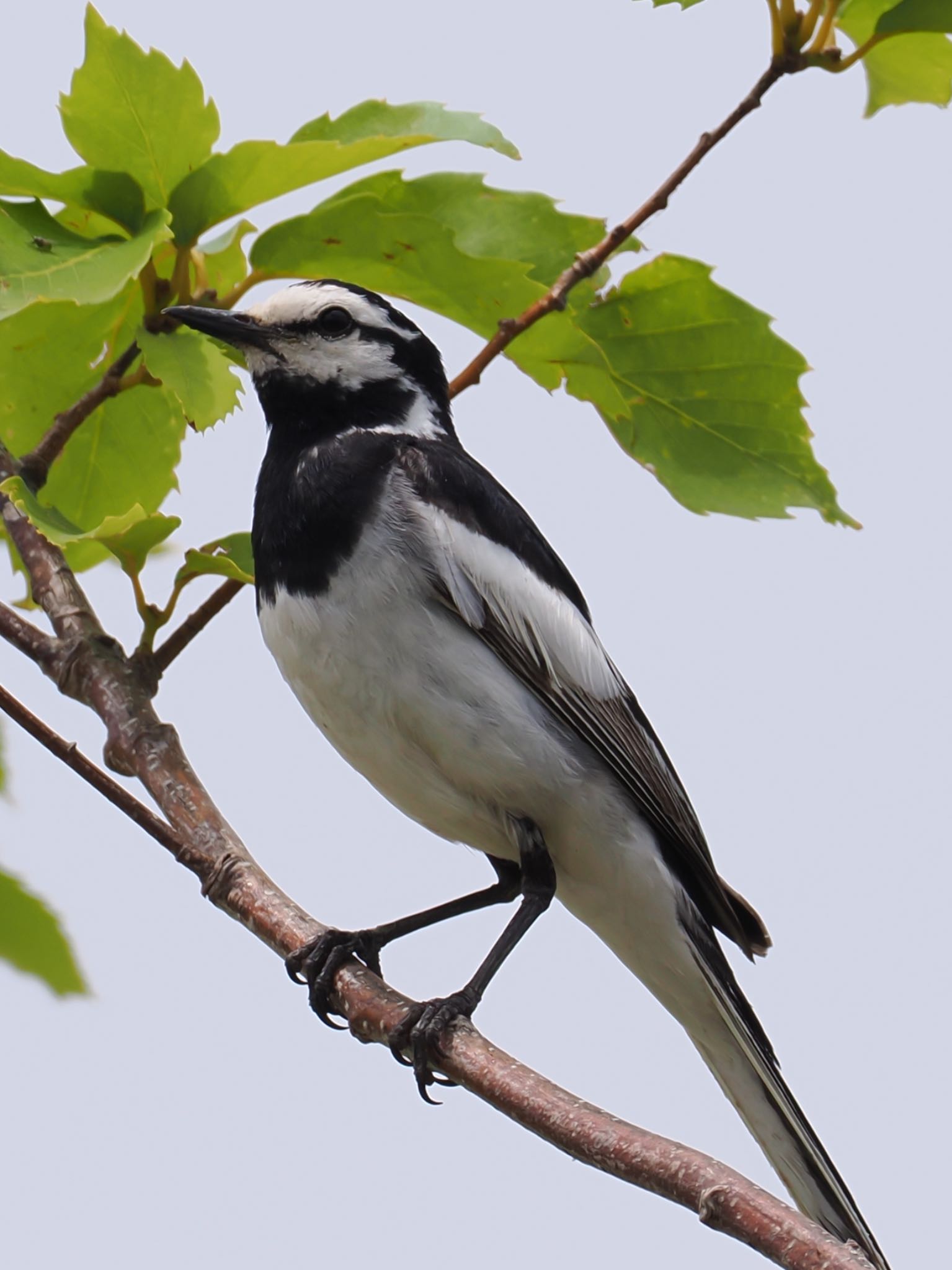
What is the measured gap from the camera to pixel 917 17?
2219 millimetres

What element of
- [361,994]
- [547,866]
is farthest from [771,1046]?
[361,994]

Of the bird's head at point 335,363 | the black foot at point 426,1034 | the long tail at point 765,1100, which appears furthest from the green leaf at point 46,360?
the long tail at point 765,1100

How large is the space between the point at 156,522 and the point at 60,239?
448 mm

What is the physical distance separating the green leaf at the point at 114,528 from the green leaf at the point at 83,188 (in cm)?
45

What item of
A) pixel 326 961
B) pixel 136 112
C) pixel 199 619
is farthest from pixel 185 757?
pixel 136 112

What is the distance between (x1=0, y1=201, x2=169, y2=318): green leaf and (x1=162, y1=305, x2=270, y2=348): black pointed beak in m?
0.14

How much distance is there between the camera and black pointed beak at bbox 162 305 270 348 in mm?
2373

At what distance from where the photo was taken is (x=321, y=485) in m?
2.62

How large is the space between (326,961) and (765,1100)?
0.83 metres

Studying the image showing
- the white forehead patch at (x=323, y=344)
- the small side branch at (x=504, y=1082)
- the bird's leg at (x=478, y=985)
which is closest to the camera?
the small side branch at (x=504, y=1082)

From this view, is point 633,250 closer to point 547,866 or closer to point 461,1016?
point 547,866

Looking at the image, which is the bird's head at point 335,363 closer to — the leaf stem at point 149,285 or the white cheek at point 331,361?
the white cheek at point 331,361

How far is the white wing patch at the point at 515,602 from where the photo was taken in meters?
2.54

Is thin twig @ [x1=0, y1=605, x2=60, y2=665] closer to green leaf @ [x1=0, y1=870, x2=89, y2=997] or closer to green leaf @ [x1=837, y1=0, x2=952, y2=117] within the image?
green leaf @ [x1=0, y1=870, x2=89, y2=997]
